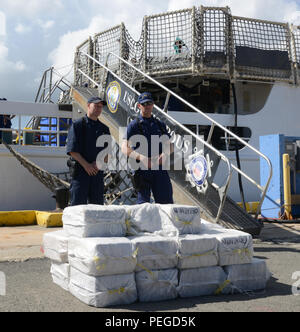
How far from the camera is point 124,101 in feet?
25.7

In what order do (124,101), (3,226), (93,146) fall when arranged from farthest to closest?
(3,226), (124,101), (93,146)

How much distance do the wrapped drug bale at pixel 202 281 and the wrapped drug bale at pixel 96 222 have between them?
60cm

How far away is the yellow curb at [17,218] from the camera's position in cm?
917

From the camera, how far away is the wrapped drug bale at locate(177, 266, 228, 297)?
3.16m

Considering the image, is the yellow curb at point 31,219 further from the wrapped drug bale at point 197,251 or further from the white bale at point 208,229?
the wrapped drug bale at point 197,251

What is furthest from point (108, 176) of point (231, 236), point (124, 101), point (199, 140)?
point (231, 236)

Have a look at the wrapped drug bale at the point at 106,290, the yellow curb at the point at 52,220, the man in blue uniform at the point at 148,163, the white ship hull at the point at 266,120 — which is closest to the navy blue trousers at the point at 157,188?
the man in blue uniform at the point at 148,163

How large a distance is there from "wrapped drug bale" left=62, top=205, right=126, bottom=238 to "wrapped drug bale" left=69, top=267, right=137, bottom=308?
1.08ft

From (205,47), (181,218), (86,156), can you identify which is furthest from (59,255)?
(205,47)

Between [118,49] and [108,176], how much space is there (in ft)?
20.6

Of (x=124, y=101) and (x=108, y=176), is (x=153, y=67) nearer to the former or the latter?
(x=108, y=176)

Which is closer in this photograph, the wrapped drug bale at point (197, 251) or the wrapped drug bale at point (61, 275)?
the wrapped drug bale at point (197, 251)

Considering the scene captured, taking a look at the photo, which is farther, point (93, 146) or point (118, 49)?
point (118, 49)
